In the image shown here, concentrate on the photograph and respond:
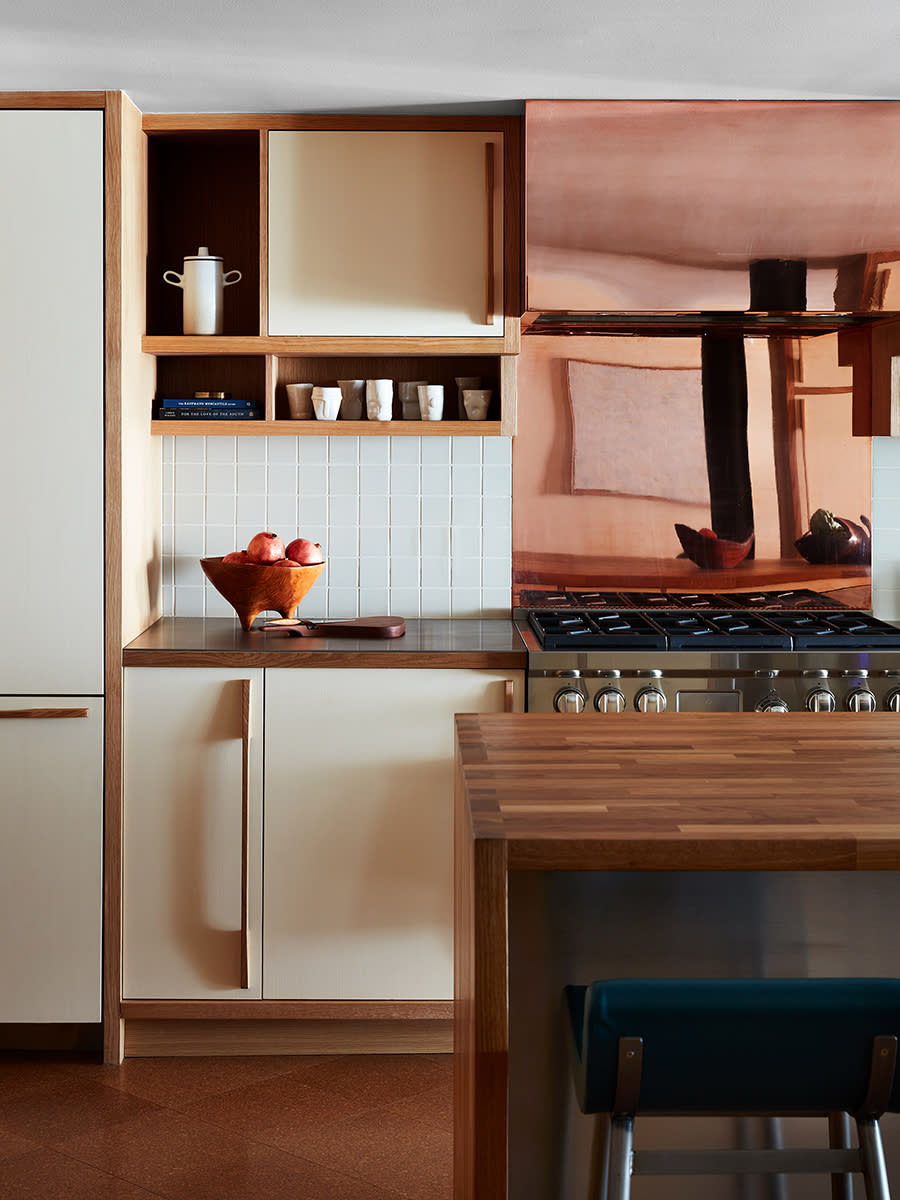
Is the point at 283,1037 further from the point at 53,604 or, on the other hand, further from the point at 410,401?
the point at 410,401

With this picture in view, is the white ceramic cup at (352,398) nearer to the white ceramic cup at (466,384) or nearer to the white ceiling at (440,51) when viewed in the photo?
the white ceramic cup at (466,384)

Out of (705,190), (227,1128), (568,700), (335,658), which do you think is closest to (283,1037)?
(227,1128)

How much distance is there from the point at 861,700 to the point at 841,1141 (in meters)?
1.31

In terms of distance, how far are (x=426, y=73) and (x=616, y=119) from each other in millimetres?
497

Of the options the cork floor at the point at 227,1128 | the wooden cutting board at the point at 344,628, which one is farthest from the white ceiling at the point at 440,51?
the cork floor at the point at 227,1128

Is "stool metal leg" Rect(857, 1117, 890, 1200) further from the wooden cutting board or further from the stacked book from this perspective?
the stacked book

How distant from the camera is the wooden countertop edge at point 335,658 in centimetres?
281

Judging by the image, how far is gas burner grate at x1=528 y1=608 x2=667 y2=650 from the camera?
2828mm

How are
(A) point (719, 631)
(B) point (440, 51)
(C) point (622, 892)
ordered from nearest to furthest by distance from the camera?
(C) point (622, 892) < (B) point (440, 51) < (A) point (719, 631)

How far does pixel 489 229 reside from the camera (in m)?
3.03

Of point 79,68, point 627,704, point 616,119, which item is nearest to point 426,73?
point 616,119

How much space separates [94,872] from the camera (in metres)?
2.84

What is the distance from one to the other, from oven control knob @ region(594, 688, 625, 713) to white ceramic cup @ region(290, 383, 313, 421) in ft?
3.70

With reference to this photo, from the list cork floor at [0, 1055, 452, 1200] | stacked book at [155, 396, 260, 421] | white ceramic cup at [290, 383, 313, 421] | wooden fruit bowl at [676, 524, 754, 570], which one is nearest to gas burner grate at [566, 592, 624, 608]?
wooden fruit bowl at [676, 524, 754, 570]
